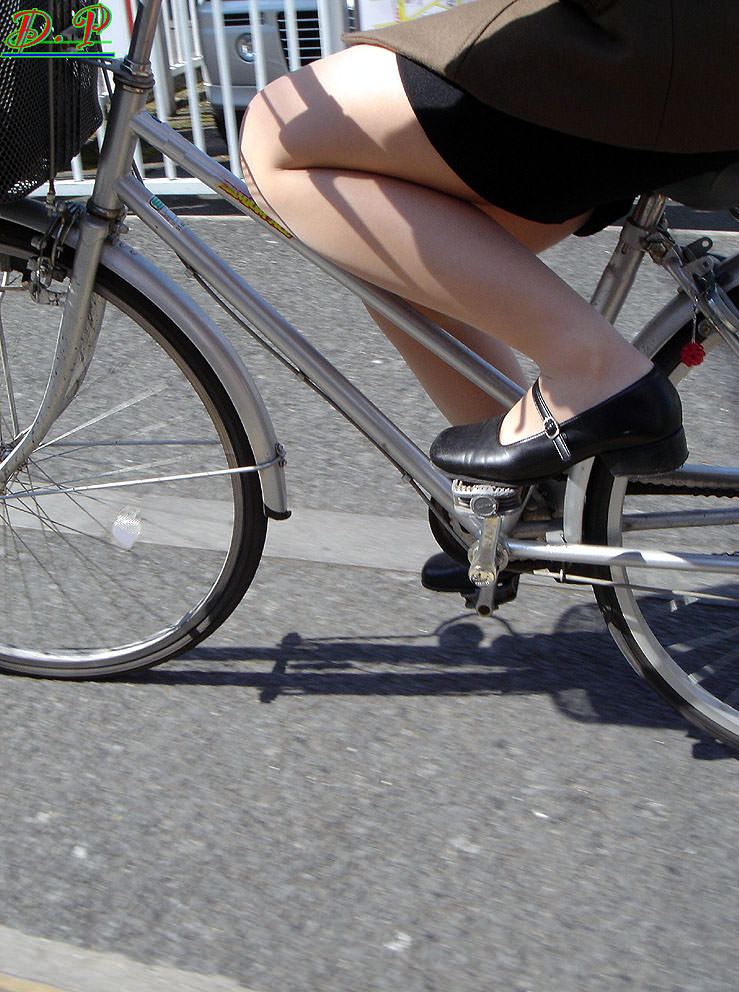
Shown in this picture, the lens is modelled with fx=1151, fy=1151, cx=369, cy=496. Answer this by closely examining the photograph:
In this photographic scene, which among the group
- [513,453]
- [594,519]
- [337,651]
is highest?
[513,453]

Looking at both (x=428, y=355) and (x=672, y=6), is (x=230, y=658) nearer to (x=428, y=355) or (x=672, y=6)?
(x=428, y=355)

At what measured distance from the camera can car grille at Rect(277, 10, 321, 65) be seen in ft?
18.9

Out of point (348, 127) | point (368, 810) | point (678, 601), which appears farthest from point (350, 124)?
point (678, 601)

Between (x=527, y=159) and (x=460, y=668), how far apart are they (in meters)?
1.24

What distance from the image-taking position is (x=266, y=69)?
19.5 feet

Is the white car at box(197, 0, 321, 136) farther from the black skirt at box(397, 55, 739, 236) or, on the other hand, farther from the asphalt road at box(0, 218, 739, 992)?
the black skirt at box(397, 55, 739, 236)

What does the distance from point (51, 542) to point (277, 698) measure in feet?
2.57

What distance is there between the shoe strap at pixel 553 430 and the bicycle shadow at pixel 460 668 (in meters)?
0.76

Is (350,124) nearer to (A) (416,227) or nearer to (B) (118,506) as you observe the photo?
(A) (416,227)

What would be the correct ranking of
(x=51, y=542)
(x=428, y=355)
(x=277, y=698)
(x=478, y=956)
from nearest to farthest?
(x=478, y=956) < (x=428, y=355) < (x=277, y=698) < (x=51, y=542)

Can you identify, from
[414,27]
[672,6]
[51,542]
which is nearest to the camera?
[672,6]

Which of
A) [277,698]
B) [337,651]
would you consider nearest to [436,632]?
[337,651]

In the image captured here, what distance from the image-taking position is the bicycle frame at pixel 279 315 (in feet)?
A: 6.52

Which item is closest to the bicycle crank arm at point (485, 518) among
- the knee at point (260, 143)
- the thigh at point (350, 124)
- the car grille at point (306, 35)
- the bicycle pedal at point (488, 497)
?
the bicycle pedal at point (488, 497)
